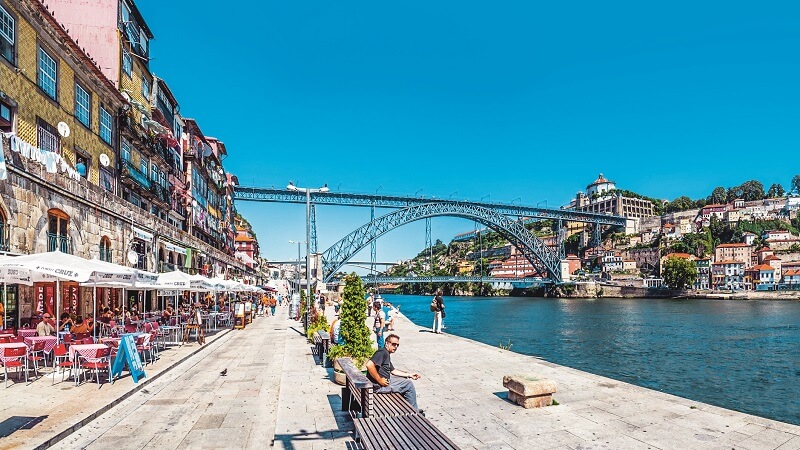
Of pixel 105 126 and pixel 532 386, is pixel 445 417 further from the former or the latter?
pixel 105 126

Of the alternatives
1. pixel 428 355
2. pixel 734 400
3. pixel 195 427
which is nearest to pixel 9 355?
pixel 195 427

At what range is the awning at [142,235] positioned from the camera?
759 inches

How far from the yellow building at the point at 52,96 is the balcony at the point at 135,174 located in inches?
37.7

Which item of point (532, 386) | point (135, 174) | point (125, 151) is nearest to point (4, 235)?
point (532, 386)

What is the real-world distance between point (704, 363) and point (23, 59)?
2365 cm

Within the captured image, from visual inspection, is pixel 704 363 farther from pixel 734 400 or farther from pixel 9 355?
pixel 9 355

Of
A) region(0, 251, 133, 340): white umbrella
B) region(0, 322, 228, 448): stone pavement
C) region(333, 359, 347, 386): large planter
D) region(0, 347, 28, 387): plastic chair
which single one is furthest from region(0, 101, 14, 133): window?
region(333, 359, 347, 386): large planter

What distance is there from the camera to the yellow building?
1376cm

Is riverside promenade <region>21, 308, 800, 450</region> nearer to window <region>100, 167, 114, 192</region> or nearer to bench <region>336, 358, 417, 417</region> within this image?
bench <region>336, 358, 417, 417</region>

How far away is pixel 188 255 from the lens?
89.6ft

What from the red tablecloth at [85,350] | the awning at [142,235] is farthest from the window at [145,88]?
the red tablecloth at [85,350]

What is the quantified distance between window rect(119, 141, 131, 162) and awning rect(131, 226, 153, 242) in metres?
3.89

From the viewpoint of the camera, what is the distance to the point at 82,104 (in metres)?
18.3

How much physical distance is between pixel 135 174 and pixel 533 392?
21.4m
